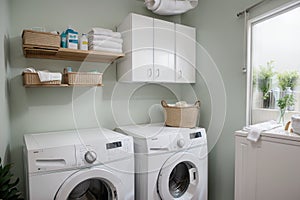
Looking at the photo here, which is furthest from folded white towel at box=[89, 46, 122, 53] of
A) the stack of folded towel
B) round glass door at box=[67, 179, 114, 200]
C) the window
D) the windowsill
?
the windowsill

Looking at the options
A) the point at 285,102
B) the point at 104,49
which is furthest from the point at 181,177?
the point at 104,49

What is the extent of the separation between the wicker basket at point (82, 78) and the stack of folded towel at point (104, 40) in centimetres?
24

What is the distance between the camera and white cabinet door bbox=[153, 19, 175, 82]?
7.48 ft

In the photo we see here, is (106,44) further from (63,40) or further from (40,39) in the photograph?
(40,39)

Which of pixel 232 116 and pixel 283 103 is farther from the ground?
pixel 283 103

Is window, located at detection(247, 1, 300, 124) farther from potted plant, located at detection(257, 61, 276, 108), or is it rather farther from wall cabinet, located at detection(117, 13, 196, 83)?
wall cabinet, located at detection(117, 13, 196, 83)

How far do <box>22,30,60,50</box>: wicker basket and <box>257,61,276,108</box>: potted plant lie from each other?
1819 mm

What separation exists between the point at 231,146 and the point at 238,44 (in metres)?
1.03

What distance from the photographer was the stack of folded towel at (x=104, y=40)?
1.95 metres

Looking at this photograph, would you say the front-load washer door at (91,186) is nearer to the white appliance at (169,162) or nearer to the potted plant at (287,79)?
the white appliance at (169,162)

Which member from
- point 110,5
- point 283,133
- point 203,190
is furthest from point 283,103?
point 110,5

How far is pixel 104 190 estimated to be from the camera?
1.84 metres

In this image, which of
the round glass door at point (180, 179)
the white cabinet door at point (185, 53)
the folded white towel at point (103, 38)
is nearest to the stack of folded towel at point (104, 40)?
the folded white towel at point (103, 38)

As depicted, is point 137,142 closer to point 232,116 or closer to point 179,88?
point 232,116
